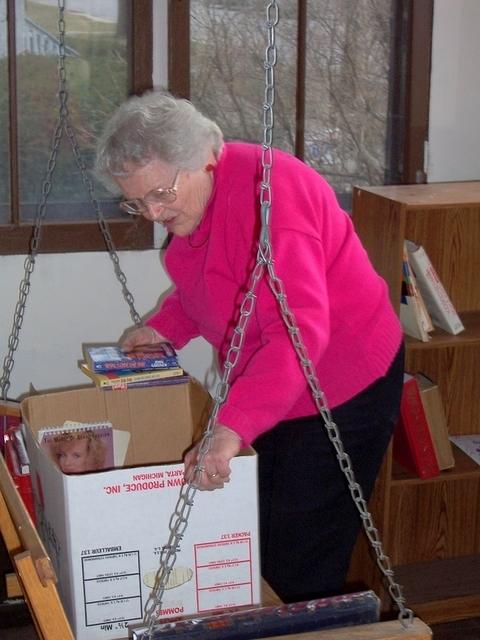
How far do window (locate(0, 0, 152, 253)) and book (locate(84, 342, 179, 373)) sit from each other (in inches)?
35.8

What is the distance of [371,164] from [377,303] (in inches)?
49.9

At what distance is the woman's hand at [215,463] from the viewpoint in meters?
1.43

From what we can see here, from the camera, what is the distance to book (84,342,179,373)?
6.26 feet

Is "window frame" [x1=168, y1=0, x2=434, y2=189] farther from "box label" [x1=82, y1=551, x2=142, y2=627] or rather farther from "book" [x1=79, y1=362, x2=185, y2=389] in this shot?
"box label" [x1=82, y1=551, x2=142, y2=627]

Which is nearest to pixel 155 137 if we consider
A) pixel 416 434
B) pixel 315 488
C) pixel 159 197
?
pixel 159 197

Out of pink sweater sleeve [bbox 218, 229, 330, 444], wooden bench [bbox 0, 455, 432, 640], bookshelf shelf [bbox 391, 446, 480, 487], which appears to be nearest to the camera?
wooden bench [bbox 0, 455, 432, 640]

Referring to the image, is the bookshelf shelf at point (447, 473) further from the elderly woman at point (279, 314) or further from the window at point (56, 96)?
the window at point (56, 96)

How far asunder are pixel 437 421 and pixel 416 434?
93 millimetres

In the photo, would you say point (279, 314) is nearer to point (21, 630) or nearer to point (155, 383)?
point (155, 383)

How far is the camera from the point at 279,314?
5.29ft

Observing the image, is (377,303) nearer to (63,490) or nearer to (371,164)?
(63,490)

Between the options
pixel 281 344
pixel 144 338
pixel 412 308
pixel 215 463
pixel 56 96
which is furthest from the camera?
pixel 56 96

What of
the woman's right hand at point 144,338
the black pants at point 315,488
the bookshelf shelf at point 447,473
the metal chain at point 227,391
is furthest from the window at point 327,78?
the metal chain at point 227,391

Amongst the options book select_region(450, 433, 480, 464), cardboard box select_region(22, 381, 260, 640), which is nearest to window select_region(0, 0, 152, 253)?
book select_region(450, 433, 480, 464)
